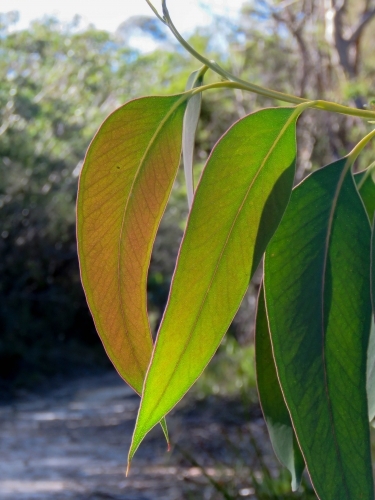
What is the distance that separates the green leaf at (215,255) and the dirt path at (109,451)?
185 centimetres

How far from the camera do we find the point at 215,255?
485mm

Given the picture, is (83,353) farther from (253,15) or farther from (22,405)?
(253,15)

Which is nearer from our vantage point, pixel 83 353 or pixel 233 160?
pixel 233 160

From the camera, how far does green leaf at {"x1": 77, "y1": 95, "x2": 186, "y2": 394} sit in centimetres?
50

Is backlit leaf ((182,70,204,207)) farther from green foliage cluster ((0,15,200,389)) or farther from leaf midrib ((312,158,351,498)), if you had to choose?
green foliage cluster ((0,15,200,389))

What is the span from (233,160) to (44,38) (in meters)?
9.72

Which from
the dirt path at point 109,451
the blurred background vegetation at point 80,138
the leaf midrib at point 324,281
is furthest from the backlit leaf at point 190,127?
the blurred background vegetation at point 80,138

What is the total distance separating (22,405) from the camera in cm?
558

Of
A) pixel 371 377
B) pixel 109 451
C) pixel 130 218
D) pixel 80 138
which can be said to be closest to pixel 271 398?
pixel 371 377

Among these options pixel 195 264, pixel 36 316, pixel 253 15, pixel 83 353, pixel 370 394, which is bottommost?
pixel 83 353

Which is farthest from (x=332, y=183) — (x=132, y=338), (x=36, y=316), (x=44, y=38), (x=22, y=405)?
(x=44, y=38)

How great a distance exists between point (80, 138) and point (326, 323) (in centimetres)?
698

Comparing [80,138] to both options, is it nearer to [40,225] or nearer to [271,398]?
[40,225]

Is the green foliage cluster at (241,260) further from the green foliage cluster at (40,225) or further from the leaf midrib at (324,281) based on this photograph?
the green foliage cluster at (40,225)
